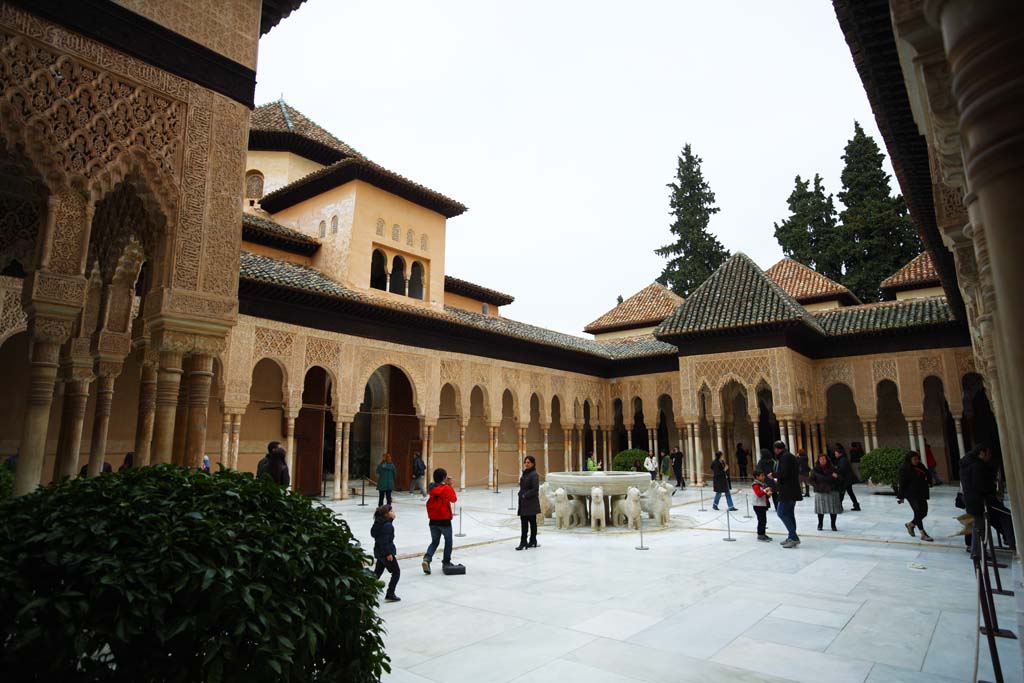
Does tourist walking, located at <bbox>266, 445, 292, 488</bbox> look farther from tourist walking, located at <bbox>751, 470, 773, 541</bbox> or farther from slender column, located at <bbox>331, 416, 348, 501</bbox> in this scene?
slender column, located at <bbox>331, 416, 348, 501</bbox>

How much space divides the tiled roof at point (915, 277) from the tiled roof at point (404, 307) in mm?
9318

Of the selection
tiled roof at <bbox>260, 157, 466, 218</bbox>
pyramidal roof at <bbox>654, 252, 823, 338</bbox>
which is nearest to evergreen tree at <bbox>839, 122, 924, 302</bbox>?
pyramidal roof at <bbox>654, 252, 823, 338</bbox>

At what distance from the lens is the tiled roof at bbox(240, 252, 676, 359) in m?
14.0

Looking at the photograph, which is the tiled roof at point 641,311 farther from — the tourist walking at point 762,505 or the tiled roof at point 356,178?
the tourist walking at point 762,505

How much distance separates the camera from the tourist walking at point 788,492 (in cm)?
819

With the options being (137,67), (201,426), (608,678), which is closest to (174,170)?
(137,67)

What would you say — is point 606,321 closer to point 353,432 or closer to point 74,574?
point 353,432

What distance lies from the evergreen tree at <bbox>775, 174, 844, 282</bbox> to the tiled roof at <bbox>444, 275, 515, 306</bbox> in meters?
17.8

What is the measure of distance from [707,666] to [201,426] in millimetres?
4893

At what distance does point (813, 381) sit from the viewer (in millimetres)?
21156

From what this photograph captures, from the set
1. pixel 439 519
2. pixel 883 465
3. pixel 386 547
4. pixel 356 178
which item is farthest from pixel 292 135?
pixel 883 465

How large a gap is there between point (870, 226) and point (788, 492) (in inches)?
1051

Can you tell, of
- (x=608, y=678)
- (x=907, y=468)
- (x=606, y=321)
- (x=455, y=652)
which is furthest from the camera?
(x=606, y=321)

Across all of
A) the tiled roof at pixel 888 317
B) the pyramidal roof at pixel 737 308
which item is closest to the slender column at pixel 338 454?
the pyramidal roof at pixel 737 308
